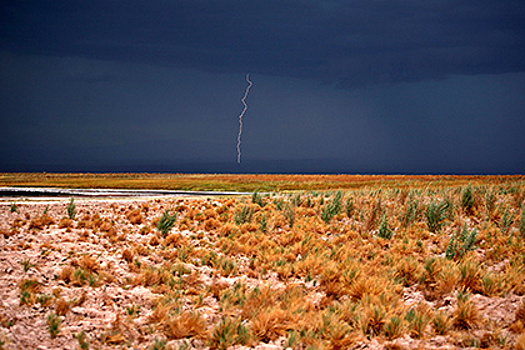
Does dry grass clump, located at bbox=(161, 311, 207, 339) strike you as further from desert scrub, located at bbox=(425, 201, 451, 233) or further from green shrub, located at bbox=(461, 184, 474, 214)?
green shrub, located at bbox=(461, 184, 474, 214)

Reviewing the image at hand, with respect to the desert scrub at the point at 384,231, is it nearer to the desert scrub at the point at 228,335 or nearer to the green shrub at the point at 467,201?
the green shrub at the point at 467,201

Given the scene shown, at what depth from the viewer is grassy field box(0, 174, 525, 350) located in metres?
6.16

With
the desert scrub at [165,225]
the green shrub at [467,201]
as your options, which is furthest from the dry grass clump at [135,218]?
the green shrub at [467,201]

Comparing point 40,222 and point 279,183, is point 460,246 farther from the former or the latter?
point 279,183

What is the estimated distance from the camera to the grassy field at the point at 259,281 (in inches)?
243

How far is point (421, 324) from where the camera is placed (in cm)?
654

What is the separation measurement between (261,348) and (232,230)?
683cm

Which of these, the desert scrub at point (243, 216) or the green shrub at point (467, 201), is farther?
the green shrub at point (467, 201)

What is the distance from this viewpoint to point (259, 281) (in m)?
8.77

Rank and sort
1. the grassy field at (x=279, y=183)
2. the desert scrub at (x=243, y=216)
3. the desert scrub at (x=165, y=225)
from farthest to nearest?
the grassy field at (x=279, y=183) → the desert scrub at (x=243, y=216) → the desert scrub at (x=165, y=225)

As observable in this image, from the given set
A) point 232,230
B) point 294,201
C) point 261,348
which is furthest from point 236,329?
point 294,201

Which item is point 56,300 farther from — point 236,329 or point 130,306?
point 236,329

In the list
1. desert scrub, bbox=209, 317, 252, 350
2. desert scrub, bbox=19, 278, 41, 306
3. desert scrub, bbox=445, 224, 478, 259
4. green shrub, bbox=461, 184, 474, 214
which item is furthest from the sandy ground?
green shrub, bbox=461, 184, 474, 214

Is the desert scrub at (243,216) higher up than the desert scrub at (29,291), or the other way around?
the desert scrub at (243,216)
